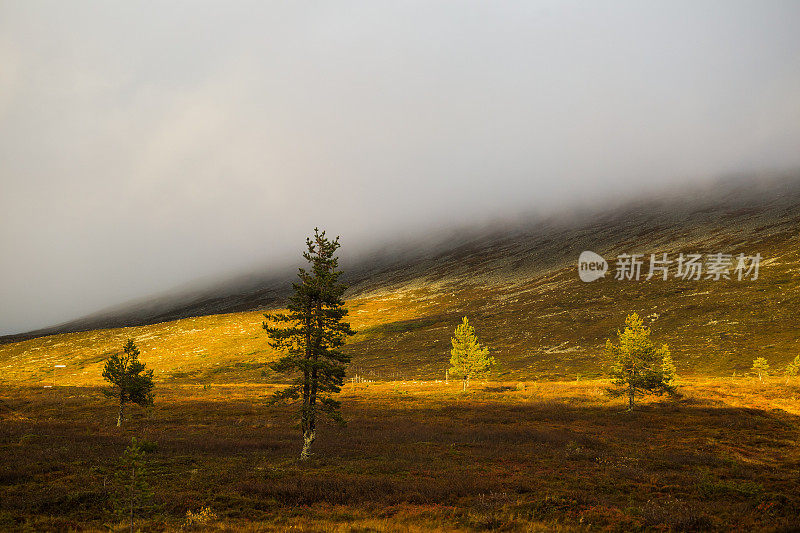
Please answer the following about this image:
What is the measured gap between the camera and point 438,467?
2153cm

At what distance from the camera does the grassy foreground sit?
1406cm

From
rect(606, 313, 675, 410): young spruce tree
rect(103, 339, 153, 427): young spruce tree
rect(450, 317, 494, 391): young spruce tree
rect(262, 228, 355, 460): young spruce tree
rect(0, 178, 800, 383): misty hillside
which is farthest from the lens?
rect(0, 178, 800, 383): misty hillside

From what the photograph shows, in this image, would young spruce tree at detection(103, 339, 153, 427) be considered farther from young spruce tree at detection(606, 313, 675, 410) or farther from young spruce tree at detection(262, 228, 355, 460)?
young spruce tree at detection(606, 313, 675, 410)

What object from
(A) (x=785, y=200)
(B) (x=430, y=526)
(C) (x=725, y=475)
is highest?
(A) (x=785, y=200)

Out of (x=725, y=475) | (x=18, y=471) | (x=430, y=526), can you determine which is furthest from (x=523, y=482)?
(x=18, y=471)

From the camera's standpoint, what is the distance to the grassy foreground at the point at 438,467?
46.1ft

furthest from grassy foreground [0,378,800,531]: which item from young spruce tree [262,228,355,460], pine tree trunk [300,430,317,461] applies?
young spruce tree [262,228,355,460]

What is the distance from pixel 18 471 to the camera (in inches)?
738

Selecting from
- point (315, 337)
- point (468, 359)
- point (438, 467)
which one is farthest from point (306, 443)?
point (468, 359)

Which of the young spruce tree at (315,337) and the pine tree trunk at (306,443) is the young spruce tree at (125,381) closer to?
the pine tree trunk at (306,443)

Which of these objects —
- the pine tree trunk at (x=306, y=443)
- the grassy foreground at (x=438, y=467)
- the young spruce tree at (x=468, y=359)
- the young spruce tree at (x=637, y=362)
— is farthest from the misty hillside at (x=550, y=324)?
the pine tree trunk at (x=306, y=443)

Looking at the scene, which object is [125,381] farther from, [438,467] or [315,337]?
[438,467]

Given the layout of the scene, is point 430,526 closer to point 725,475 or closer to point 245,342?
point 725,475

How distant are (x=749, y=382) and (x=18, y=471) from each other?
74428 mm
